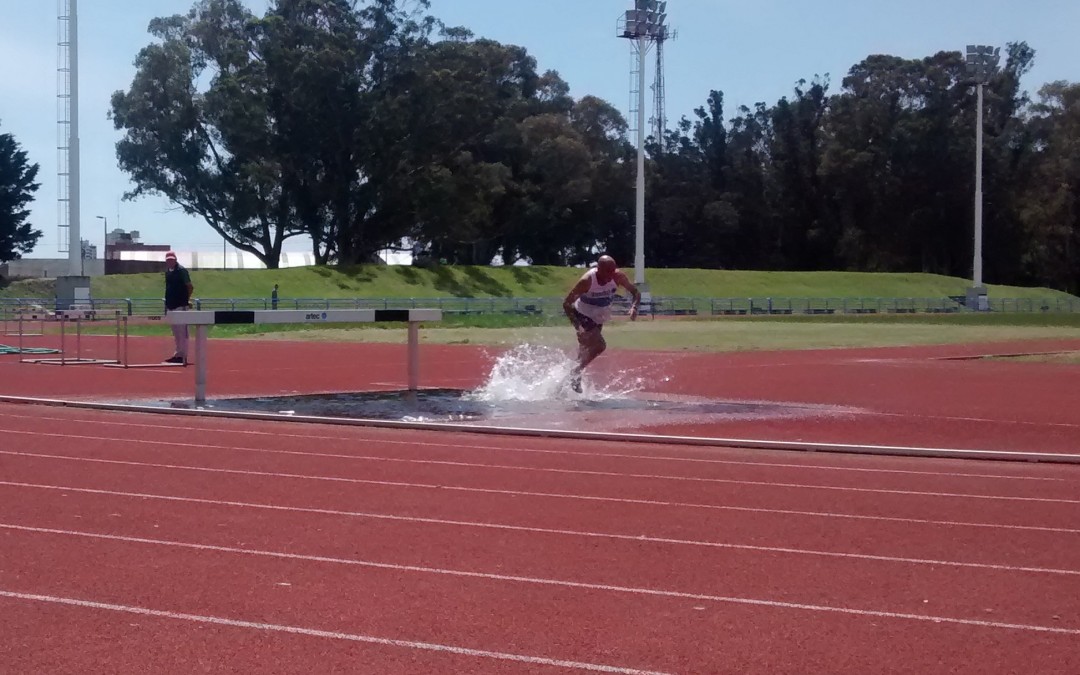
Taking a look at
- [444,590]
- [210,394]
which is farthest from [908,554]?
[210,394]

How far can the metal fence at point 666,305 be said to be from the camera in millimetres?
54250

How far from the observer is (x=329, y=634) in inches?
216

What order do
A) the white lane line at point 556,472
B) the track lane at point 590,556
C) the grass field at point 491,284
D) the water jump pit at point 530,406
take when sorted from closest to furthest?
1. the track lane at point 590,556
2. the white lane line at point 556,472
3. the water jump pit at point 530,406
4. the grass field at point 491,284

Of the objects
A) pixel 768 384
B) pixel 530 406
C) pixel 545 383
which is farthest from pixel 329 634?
pixel 768 384

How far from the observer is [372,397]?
16.0 m

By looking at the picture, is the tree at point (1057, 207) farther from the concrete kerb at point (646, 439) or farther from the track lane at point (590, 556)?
the track lane at point (590, 556)

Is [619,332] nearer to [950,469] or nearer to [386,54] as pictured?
[950,469]

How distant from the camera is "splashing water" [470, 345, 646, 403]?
16.6 metres

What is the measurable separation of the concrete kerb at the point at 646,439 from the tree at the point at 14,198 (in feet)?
200

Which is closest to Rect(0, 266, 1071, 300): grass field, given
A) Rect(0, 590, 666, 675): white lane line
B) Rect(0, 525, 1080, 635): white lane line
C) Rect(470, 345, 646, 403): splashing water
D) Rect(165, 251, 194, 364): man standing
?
Rect(165, 251, 194, 364): man standing

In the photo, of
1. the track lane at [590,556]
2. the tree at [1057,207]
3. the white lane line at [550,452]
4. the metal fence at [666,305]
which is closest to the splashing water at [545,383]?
the white lane line at [550,452]

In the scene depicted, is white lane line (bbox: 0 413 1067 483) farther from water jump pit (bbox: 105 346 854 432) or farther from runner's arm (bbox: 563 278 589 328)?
runner's arm (bbox: 563 278 589 328)

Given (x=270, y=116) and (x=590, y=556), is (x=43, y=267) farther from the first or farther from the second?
(x=590, y=556)

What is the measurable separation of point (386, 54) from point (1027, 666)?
238 ft
